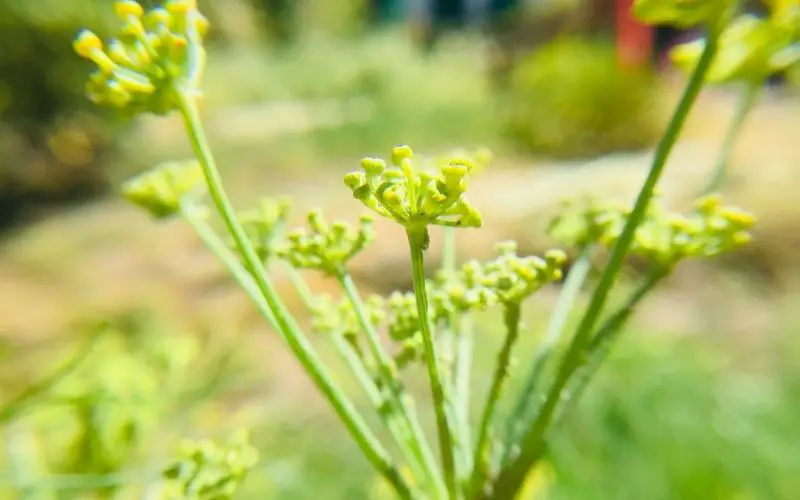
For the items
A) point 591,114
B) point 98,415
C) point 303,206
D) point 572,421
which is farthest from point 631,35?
point 98,415

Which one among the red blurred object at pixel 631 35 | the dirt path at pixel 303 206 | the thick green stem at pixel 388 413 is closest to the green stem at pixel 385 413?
the thick green stem at pixel 388 413

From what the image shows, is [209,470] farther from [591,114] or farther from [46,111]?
[46,111]

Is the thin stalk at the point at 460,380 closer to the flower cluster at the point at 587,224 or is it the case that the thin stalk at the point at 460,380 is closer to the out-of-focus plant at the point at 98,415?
the flower cluster at the point at 587,224

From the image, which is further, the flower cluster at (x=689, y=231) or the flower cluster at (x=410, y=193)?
the flower cluster at (x=689, y=231)

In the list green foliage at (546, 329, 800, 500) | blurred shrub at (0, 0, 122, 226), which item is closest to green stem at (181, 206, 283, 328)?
→ green foliage at (546, 329, 800, 500)

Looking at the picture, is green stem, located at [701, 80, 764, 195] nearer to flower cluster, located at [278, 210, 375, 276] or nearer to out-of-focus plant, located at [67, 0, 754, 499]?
out-of-focus plant, located at [67, 0, 754, 499]
